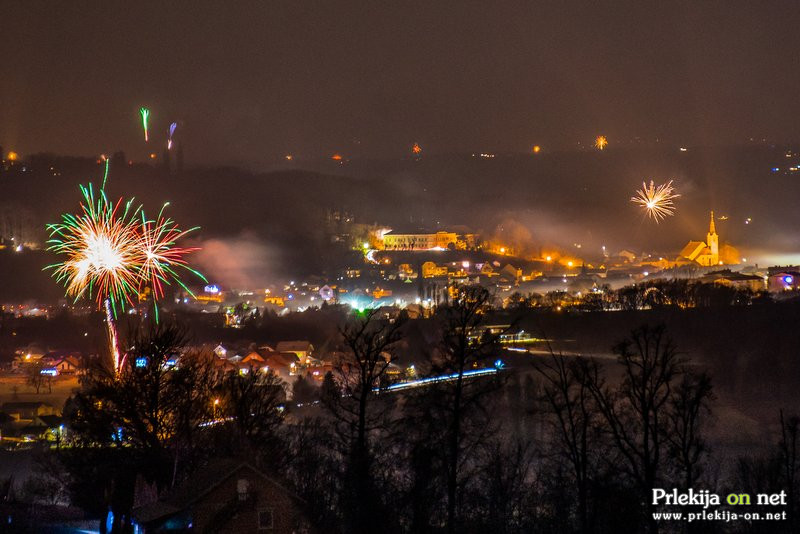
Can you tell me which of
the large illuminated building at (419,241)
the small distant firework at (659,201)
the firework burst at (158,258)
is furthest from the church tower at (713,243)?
the firework burst at (158,258)

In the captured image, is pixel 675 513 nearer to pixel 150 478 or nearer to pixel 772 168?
pixel 150 478

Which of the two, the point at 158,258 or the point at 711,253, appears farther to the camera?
the point at 711,253

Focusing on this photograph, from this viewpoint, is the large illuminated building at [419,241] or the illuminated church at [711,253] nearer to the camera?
the illuminated church at [711,253]

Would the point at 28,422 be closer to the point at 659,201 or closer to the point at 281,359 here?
the point at 281,359

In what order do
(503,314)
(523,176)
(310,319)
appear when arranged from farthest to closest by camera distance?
(523,176) < (310,319) < (503,314)

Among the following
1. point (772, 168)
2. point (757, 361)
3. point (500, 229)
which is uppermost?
point (772, 168)

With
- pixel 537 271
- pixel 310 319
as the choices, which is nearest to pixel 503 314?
pixel 310 319

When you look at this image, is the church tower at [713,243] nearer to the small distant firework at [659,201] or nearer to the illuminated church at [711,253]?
the illuminated church at [711,253]

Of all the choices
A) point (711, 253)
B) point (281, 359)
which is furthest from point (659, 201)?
point (281, 359)

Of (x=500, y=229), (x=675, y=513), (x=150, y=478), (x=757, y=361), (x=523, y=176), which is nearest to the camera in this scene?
(x=675, y=513)
